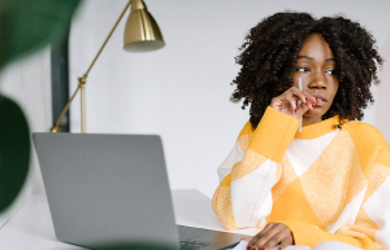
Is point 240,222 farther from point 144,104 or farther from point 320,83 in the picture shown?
point 144,104

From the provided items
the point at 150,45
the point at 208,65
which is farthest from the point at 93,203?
the point at 208,65

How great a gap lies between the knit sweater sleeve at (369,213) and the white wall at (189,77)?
47.2 inches

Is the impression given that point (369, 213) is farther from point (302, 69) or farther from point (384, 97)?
point (384, 97)

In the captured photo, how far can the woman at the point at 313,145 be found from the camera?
79cm

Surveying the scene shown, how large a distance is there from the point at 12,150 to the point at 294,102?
0.67m

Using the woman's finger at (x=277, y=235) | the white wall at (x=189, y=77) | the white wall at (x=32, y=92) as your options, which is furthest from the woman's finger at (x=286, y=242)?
the white wall at (x=189, y=77)

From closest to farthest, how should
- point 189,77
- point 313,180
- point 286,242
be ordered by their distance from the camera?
point 286,242, point 313,180, point 189,77

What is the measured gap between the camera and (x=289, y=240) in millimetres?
662

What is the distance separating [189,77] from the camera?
1.99 metres

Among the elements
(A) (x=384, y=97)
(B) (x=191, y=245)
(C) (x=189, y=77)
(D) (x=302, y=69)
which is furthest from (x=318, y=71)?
(A) (x=384, y=97)

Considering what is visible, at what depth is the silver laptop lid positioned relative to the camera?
1.67 feet

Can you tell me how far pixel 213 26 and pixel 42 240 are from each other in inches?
60.7

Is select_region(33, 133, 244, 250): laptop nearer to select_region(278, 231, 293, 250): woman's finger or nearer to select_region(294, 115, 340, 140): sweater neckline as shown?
select_region(278, 231, 293, 250): woman's finger

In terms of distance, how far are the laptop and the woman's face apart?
0.43 m
